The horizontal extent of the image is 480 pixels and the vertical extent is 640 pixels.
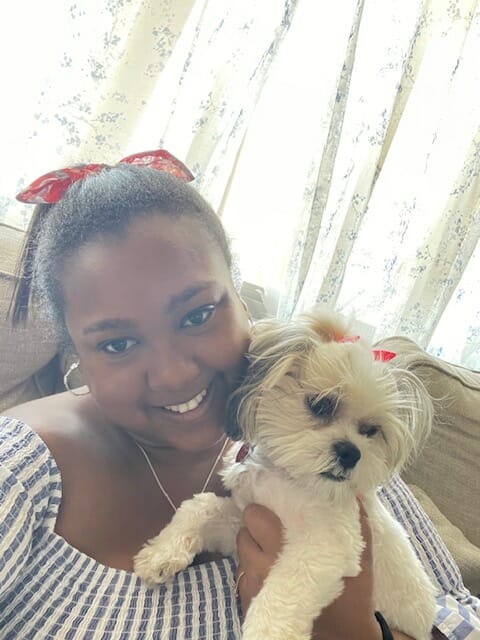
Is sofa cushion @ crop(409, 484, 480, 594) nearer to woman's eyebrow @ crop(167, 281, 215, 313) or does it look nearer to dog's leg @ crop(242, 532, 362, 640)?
dog's leg @ crop(242, 532, 362, 640)

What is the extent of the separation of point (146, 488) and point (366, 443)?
48 centimetres

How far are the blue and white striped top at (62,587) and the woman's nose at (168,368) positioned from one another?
9.6 inches

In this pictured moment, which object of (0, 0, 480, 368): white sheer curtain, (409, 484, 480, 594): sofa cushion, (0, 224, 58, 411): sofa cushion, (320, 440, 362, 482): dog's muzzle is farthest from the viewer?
(0, 0, 480, 368): white sheer curtain

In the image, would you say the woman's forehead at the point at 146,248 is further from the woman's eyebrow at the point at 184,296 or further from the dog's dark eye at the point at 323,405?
the dog's dark eye at the point at 323,405

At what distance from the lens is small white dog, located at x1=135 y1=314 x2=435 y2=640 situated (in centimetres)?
90

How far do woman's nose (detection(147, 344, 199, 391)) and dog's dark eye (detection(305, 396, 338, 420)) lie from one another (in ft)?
0.76

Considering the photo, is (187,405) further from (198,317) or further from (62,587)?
(62,587)

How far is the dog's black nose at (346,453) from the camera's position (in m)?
0.93

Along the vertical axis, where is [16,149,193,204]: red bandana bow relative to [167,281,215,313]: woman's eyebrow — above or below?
above

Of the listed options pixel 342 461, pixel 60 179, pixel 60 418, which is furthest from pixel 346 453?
pixel 60 179

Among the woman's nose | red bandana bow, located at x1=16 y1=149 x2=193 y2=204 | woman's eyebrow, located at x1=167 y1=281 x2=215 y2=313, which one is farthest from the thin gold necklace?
red bandana bow, located at x1=16 y1=149 x2=193 y2=204

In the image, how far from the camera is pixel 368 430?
1008 millimetres

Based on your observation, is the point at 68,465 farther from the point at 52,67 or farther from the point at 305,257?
the point at 305,257

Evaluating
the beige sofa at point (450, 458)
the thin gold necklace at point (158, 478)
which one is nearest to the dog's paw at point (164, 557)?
the thin gold necklace at point (158, 478)
